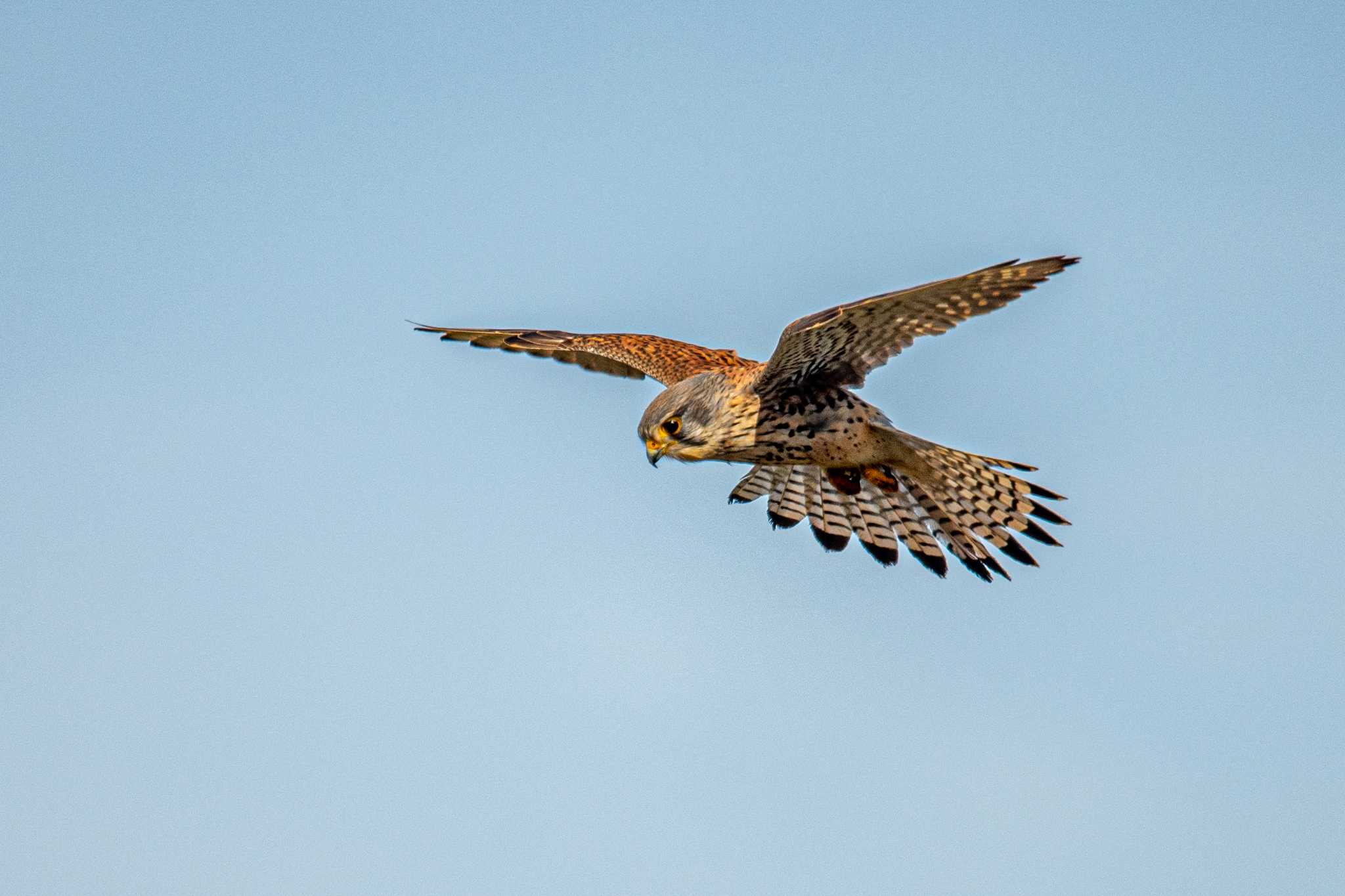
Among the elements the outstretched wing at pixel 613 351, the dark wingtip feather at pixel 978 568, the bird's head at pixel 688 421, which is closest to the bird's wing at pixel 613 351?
the outstretched wing at pixel 613 351

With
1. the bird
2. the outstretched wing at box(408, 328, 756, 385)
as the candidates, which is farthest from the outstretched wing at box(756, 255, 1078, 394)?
the outstretched wing at box(408, 328, 756, 385)

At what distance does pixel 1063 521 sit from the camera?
1217cm

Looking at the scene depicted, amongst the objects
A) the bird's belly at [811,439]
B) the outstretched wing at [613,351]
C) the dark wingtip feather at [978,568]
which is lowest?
the dark wingtip feather at [978,568]

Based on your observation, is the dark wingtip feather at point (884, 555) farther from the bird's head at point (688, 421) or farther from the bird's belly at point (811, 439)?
the bird's head at point (688, 421)

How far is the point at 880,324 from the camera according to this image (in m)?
10.9

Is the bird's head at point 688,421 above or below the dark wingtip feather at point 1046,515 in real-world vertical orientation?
above

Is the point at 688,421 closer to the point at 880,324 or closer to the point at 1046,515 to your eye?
the point at 880,324

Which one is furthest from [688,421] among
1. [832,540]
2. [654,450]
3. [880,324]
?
[832,540]

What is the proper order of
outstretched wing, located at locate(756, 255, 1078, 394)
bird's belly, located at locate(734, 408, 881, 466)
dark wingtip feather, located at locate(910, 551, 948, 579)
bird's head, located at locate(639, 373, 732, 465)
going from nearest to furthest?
outstretched wing, located at locate(756, 255, 1078, 394) < bird's head, located at locate(639, 373, 732, 465) < bird's belly, located at locate(734, 408, 881, 466) < dark wingtip feather, located at locate(910, 551, 948, 579)

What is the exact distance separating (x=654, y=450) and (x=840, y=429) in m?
1.24

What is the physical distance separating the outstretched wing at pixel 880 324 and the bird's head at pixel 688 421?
31 centimetres

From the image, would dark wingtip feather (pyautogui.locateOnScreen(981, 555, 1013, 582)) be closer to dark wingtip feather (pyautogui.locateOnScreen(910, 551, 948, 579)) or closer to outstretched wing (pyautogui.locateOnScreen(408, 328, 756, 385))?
dark wingtip feather (pyautogui.locateOnScreen(910, 551, 948, 579))

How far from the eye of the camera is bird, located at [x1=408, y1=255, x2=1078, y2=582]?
35.0 ft

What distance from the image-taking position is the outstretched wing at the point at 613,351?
1266 centimetres
